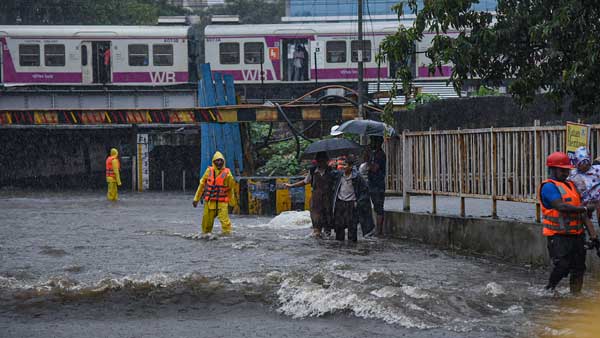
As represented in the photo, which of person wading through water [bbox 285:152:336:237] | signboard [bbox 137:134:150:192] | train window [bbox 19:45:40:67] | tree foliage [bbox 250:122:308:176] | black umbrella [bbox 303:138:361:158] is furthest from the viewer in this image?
signboard [bbox 137:134:150:192]

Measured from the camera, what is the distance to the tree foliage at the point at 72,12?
5153cm

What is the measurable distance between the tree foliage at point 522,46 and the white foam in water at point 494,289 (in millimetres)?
2939

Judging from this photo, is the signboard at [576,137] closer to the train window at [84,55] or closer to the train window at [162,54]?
the train window at [162,54]

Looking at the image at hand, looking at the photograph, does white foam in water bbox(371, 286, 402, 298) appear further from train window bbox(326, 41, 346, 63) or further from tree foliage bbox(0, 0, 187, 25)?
tree foliage bbox(0, 0, 187, 25)

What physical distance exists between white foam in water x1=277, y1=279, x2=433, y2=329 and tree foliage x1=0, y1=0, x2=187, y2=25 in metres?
45.3

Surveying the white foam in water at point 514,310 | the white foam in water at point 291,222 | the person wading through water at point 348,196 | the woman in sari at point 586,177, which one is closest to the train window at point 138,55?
the white foam in water at point 291,222

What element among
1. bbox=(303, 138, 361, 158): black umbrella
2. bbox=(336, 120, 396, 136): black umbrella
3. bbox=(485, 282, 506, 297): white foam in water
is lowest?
bbox=(485, 282, 506, 297): white foam in water


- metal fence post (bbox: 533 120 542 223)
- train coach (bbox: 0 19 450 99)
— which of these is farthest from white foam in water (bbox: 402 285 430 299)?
train coach (bbox: 0 19 450 99)

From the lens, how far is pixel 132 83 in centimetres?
3525

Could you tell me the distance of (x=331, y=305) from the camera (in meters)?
9.07

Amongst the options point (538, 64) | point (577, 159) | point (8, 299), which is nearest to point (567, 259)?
point (577, 159)

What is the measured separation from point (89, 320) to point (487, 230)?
6570mm

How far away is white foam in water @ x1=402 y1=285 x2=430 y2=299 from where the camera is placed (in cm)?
943

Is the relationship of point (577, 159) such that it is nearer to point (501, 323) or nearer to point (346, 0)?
point (501, 323)
